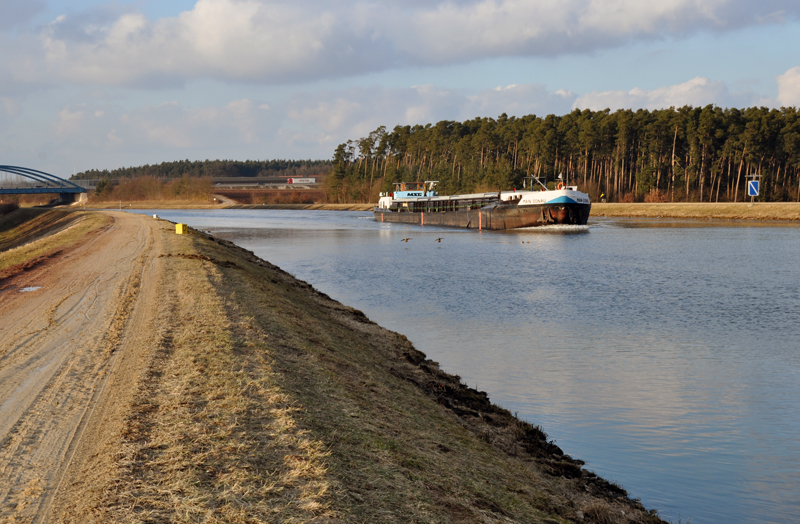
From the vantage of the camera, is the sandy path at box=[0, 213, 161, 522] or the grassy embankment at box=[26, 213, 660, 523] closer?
the grassy embankment at box=[26, 213, 660, 523]

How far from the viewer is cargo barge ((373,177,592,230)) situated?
78.9 meters

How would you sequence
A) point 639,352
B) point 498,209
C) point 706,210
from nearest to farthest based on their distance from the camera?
point 639,352 → point 498,209 → point 706,210

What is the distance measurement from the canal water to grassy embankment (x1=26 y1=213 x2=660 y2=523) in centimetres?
131

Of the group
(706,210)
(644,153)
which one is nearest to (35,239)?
(706,210)

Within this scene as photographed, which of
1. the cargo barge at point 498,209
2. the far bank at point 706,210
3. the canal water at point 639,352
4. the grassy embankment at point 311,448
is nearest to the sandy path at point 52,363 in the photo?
the grassy embankment at point 311,448

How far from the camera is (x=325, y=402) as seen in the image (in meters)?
9.41

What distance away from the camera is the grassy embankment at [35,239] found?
32.8 m

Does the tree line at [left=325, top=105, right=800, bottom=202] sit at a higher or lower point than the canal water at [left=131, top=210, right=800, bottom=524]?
higher

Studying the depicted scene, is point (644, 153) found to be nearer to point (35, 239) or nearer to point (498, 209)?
point (498, 209)

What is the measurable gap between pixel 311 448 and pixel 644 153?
13230cm

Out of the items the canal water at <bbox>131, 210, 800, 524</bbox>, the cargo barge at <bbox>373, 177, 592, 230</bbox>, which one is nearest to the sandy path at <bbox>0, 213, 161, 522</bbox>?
the canal water at <bbox>131, 210, 800, 524</bbox>

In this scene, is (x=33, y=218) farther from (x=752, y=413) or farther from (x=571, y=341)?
(x=752, y=413)

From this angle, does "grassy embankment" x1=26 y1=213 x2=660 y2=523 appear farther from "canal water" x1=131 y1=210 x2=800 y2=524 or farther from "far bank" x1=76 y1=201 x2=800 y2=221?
"far bank" x1=76 y1=201 x2=800 y2=221

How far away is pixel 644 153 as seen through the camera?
12744cm
